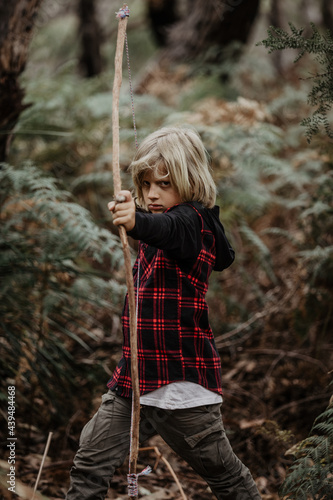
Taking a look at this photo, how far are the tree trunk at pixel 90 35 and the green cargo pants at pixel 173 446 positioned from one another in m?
7.41

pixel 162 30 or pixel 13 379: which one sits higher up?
pixel 162 30

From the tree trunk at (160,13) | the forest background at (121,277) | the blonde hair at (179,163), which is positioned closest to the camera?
the blonde hair at (179,163)

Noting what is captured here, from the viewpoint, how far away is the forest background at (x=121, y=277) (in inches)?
123

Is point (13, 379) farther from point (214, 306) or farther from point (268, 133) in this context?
point (268, 133)

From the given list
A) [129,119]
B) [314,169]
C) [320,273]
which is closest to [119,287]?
[320,273]

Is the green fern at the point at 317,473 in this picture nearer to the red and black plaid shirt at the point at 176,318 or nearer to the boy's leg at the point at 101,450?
the red and black plaid shirt at the point at 176,318

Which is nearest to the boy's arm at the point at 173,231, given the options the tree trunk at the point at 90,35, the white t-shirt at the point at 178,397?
the white t-shirt at the point at 178,397

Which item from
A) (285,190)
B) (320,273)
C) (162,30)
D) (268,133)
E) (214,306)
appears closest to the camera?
(320,273)

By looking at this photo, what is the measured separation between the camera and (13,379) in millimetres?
3139

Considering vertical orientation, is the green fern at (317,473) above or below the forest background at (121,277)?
below

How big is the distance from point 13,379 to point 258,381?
1850 mm

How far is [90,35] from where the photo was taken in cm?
838

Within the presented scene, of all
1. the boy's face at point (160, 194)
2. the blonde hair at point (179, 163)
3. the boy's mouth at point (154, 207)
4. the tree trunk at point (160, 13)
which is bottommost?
the boy's mouth at point (154, 207)

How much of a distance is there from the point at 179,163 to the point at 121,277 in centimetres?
208
